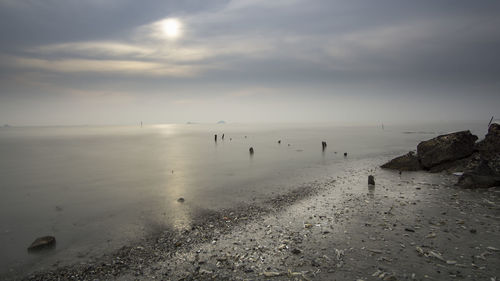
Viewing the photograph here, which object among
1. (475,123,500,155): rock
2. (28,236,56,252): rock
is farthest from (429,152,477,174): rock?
(28,236,56,252): rock

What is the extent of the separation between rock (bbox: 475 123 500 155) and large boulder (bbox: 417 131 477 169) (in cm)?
67

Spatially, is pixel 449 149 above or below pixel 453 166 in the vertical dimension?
above

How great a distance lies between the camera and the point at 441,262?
8133mm

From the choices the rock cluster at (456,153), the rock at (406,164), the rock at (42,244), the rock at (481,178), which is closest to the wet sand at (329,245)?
the rock at (481,178)

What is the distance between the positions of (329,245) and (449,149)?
67.5 ft

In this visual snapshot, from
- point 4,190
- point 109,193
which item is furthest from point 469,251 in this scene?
point 4,190

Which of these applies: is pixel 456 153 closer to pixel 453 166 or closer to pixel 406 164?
pixel 453 166

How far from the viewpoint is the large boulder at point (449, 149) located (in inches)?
898

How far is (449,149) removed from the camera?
2300cm

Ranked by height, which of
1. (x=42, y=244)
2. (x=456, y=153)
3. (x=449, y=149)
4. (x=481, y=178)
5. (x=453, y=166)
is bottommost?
(x=42, y=244)

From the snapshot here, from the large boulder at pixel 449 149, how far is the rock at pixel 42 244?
94.9ft

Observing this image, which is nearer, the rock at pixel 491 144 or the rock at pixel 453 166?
the rock at pixel 453 166

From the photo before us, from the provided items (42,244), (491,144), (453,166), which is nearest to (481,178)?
(453,166)

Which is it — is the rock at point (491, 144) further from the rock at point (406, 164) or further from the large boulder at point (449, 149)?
the rock at point (406, 164)
